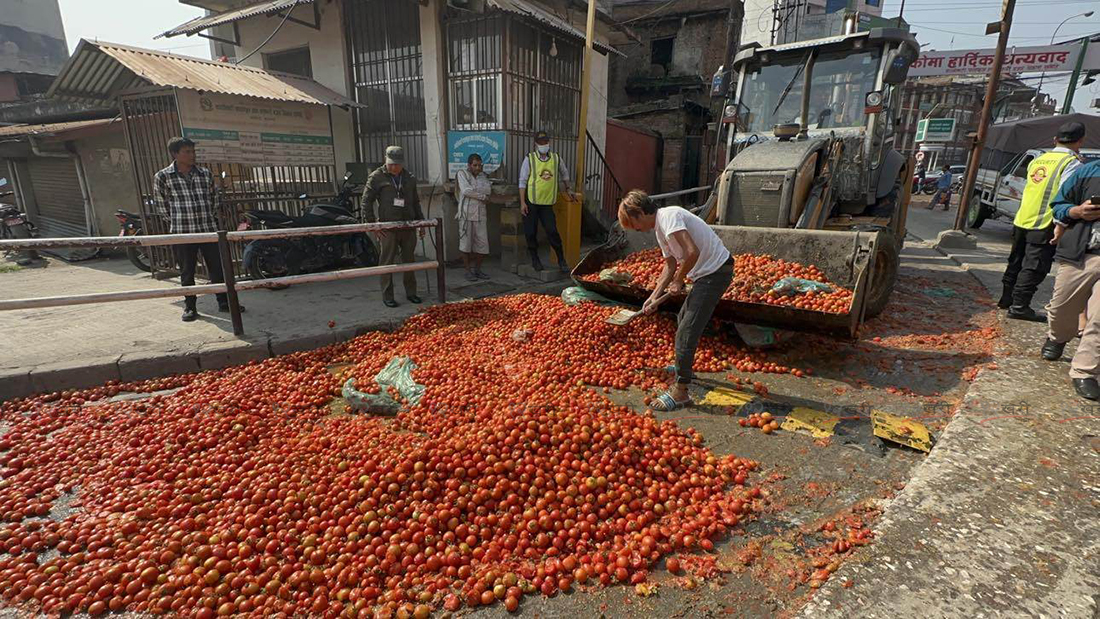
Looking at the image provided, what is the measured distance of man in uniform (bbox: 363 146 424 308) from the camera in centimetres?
651

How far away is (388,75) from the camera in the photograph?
934 cm

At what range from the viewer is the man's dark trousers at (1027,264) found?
17.1 feet

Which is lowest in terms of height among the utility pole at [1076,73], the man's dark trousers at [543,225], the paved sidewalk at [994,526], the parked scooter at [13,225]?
the paved sidewalk at [994,526]

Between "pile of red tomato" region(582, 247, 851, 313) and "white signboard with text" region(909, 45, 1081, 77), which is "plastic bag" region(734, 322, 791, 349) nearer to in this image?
"pile of red tomato" region(582, 247, 851, 313)

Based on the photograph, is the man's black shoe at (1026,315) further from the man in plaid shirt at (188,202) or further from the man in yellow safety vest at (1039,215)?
the man in plaid shirt at (188,202)

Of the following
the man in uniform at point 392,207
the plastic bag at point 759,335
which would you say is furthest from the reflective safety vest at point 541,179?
the plastic bag at point 759,335

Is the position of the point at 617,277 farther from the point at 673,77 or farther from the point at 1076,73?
the point at 1076,73

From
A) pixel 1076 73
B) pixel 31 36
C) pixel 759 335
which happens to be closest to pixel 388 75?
pixel 759 335

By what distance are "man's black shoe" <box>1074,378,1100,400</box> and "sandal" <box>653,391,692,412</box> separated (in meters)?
2.79

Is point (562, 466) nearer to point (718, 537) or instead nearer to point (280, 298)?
point (718, 537)

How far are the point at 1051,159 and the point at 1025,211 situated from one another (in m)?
0.54

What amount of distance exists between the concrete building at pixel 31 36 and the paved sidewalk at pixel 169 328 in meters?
43.1

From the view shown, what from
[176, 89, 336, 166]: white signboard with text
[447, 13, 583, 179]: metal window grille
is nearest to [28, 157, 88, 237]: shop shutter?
[176, 89, 336, 166]: white signboard with text

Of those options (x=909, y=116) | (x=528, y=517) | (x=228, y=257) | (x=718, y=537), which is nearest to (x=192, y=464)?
(x=528, y=517)
